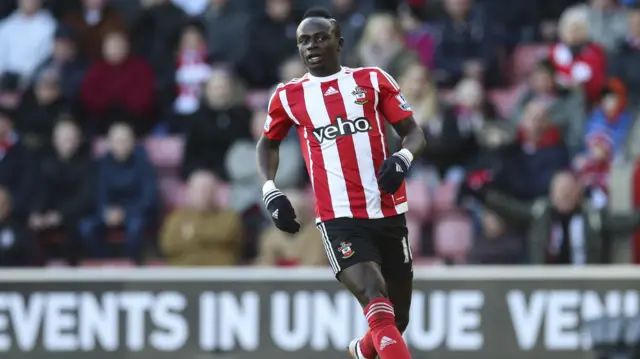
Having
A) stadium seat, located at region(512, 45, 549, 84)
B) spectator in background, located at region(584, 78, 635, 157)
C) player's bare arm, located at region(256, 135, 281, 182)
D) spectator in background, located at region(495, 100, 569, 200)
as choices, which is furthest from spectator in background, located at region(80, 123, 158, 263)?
player's bare arm, located at region(256, 135, 281, 182)

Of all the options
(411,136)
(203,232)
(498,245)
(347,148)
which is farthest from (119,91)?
(411,136)

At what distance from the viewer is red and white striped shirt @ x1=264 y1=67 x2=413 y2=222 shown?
709 centimetres

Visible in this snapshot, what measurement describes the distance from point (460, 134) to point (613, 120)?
1.51 meters

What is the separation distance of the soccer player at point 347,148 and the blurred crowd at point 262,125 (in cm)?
395

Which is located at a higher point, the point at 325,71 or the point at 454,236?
the point at 325,71

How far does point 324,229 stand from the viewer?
283 inches

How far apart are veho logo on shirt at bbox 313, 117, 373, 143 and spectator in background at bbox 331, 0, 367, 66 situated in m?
5.64

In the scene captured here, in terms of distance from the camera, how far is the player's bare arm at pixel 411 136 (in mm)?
7000

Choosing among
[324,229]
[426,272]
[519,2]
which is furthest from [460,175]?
[324,229]

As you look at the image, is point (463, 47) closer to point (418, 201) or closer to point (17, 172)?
point (418, 201)

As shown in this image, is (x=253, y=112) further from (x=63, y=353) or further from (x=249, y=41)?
(x=63, y=353)

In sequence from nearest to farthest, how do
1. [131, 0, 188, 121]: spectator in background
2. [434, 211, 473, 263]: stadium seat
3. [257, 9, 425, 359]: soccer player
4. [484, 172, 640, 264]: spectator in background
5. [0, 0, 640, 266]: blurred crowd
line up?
[257, 9, 425, 359]: soccer player
[484, 172, 640, 264]: spectator in background
[0, 0, 640, 266]: blurred crowd
[434, 211, 473, 263]: stadium seat
[131, 0, 188, 121]: spectator in background

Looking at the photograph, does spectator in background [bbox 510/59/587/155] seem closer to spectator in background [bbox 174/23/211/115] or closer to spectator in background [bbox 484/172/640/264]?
spectator in background [bbox 484/172/640/264]

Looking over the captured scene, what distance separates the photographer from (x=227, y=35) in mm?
13219
